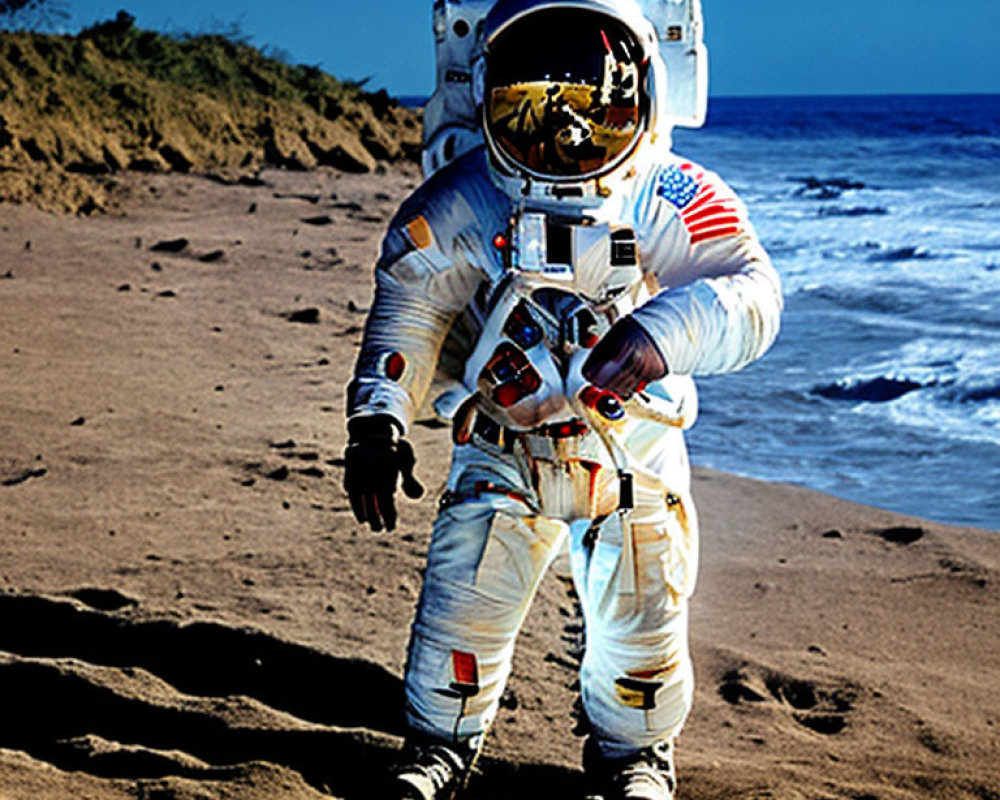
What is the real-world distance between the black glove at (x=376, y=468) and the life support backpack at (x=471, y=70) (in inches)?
25.0

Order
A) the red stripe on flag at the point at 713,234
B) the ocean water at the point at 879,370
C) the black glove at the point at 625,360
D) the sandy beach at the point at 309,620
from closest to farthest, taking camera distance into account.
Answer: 1. the black glove at the point at 625,360
2. the red stripe on flag at the point at 713,234
3. the sandy beach at the point at 309,620
4. the ocean water at the point at 879,370

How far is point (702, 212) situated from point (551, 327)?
0.40 metres

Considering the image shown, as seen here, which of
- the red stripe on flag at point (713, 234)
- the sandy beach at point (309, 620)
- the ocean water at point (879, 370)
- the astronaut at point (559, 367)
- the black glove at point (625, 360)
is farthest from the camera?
the ocean water at point (879, 370)

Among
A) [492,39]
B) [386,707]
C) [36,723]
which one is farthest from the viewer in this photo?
[386,707]

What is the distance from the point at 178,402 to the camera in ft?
22.9

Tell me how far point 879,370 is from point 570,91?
25.1 ft

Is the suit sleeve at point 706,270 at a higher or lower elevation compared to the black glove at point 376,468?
higher

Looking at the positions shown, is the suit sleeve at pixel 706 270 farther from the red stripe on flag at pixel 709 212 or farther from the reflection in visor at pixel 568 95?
the reflection in visor at pixel 568 95

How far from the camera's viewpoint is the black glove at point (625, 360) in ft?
8.93

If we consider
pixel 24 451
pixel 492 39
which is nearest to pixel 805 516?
pixel 24 451

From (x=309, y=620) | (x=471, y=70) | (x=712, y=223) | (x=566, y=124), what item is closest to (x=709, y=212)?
(x=712, y=223)

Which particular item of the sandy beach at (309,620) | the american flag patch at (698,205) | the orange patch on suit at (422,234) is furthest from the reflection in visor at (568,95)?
the sandy beach at (309,620)

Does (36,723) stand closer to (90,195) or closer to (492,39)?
(492,39)

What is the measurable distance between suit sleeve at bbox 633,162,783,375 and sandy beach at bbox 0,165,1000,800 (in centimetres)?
121
